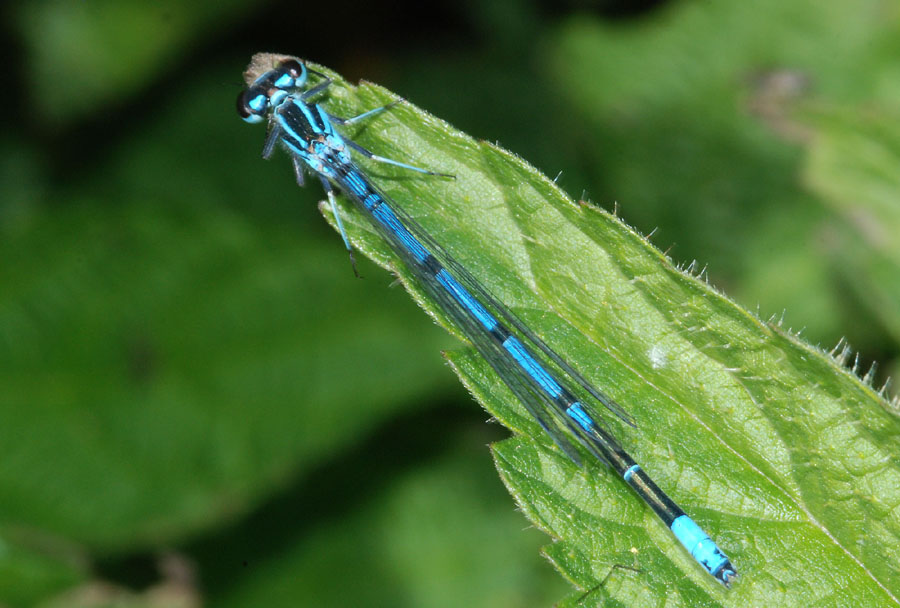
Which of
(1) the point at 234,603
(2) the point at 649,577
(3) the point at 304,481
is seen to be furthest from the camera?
(3) the point at 304,481

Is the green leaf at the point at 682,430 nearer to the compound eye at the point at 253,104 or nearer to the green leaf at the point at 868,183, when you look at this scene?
the compound eye at the point at 253,104

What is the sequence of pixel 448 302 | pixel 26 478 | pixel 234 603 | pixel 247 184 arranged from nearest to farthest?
pixel 448 302 → pixel 26 478 → pixel 234 603 → pixel 247 184

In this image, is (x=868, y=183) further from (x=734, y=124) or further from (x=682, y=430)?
(x=682, y=430)

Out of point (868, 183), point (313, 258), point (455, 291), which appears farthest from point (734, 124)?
point (455, 291)

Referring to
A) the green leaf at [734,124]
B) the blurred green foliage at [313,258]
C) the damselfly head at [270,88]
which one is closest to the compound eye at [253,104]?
the damselfly head at [270,88]

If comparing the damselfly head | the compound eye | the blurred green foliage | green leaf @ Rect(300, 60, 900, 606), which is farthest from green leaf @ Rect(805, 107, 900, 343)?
the compound eye

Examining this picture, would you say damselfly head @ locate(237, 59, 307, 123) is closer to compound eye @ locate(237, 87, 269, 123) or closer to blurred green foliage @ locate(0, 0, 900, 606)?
compound eye @ locate(237, 87, 269, 123)

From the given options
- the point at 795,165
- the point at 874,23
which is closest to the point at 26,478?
the point at 795,165

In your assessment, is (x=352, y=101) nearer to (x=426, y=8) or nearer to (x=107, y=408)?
(x=107, y=408)
